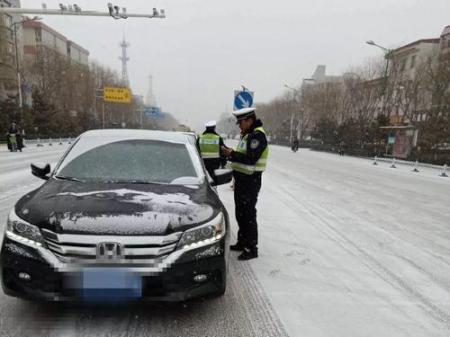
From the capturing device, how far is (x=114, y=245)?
8.46 feet

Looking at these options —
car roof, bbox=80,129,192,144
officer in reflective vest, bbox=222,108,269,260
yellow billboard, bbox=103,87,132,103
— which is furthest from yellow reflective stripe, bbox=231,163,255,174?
yellow billboard, bbox=103,87,132,103

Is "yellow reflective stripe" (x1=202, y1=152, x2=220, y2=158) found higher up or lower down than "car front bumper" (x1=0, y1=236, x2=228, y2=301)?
higher up

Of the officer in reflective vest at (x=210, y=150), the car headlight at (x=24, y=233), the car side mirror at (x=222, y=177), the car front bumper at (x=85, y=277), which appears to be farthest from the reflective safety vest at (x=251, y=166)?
the officer in reflective vest at (x=210, y=150)

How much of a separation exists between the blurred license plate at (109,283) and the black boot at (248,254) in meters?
2.13

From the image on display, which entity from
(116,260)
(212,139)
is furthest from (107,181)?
(212,139)

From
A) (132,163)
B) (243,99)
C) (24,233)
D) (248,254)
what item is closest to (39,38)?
(243,99)

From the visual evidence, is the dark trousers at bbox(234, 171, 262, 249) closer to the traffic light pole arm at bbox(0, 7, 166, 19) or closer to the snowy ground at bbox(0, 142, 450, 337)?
the snowy ground at bbox(0, 142, 450, 337)

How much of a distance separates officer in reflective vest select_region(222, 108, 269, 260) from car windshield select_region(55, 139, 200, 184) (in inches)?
28.7

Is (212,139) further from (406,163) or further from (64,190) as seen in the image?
(406,163)

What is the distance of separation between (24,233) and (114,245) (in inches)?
29.0

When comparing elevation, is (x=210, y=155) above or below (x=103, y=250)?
above

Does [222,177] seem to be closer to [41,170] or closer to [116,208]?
[116,208]

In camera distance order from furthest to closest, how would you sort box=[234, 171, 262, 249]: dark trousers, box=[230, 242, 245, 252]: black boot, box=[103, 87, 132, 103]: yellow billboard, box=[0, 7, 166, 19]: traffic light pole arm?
1. box=[103, 87, 132, 103]: yellow billboard
2. box=[0, 7, 166, 19]: traffic light pole arm
3. box=[230, 242, 245, 252]: black boot
4. box=[234, 171, 262, 249]: dark trousers

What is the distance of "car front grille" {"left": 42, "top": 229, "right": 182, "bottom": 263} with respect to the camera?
8.41 feet
